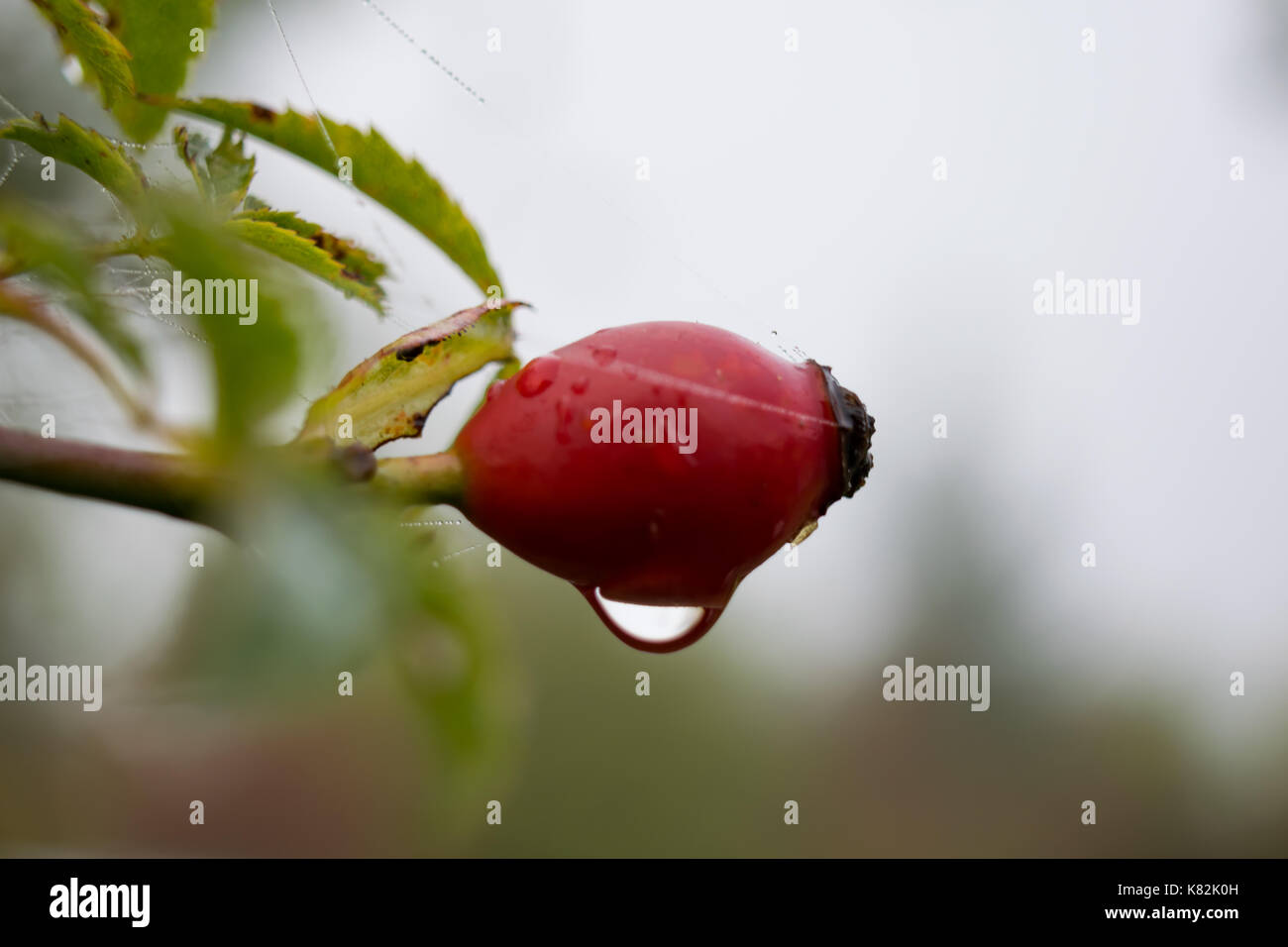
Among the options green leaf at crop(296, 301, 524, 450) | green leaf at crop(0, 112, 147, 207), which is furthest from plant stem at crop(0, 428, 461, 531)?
green leaf at crop(0, 112, 147, 207)

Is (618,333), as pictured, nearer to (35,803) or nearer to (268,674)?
(268,674)

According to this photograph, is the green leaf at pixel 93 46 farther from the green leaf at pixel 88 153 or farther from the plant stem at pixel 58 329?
the plant stem at pixel 58 329

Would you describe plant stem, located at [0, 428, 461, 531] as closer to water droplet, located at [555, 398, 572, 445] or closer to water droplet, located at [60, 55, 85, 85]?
water droplet, located at [555, 398, 572, 445]

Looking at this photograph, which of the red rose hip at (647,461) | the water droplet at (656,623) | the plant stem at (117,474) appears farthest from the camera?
the water droplet at (656,623)

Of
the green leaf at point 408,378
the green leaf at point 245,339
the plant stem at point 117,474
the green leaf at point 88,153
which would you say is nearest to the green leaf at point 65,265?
the green leaf at point 245,339

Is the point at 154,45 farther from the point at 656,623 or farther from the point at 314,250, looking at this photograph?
the point at 656,623

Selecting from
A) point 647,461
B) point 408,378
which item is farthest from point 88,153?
point 647,461

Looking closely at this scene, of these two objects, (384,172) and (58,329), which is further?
(384,172)
